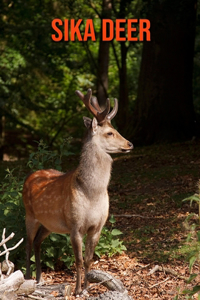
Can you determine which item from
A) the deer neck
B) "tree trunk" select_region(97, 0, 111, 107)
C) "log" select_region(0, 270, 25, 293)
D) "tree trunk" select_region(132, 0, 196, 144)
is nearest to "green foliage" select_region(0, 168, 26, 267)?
the deer neck

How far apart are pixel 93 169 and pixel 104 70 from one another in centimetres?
1149

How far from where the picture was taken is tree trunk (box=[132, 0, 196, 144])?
13.2 m

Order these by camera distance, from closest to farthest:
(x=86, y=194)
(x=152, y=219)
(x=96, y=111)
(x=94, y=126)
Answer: (x=86, y=194) → (x=94, y=126) → (x=96, y=111) → (x=152, y=219)

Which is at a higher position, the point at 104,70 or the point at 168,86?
the point at 104,70

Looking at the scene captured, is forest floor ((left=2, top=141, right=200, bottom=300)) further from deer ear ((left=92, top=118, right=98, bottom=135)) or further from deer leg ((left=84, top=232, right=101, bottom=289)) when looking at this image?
deer ear ((left=92, top=118, right=98, bottom=135))

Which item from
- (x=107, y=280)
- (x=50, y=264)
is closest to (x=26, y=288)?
(x=107, y=280)

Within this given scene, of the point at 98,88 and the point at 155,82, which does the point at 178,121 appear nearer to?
the point at 155,82

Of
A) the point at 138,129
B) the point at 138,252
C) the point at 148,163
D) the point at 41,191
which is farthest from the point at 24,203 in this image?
the point at 138,129

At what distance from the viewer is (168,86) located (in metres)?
13.2

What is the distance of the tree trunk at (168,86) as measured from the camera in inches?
520

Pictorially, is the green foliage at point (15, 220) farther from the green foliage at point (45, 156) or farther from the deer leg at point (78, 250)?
the deer leg at point (78, 250)

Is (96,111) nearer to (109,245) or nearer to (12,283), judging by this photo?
(109,245)

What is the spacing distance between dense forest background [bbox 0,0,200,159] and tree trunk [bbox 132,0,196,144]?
2 centimetres

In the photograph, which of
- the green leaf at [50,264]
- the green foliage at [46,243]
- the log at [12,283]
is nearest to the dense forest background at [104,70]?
the green foliage at [46,243]
